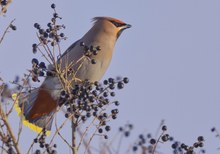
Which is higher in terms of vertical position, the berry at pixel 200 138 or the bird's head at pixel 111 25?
the bird's head at pixel 111 25

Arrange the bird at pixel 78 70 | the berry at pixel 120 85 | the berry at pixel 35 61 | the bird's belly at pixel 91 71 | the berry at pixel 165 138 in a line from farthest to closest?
the bird's belly at pixel 91 71
the bird at pixel 78 70
the berry at pixel 120 85
the berry at pixel 35 61
the berry at pixel 165 138

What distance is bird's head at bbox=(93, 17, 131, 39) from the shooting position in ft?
18.3

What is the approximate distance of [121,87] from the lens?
136 inches

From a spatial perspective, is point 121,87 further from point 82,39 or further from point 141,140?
point 82,39

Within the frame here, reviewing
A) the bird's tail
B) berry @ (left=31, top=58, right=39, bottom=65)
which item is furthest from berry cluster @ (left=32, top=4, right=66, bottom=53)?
the bird's tail

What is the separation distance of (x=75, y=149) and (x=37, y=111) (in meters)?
2.33

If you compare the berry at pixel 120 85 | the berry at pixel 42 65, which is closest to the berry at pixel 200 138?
the berry at pixel 120 85

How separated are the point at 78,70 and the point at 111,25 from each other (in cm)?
125

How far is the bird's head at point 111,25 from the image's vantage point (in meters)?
5.58

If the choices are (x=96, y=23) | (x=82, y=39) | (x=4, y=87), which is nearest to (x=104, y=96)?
(x=4, y=87)

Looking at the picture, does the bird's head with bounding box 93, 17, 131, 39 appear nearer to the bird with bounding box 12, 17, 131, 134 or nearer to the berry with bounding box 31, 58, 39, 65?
the bird with bounding box 12, 17, 131, 134

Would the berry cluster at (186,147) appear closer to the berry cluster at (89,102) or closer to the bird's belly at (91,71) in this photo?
the berry cluster at (89,102)

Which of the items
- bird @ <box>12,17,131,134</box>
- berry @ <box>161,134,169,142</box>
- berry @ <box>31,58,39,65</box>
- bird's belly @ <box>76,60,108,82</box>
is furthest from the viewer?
bird's belly @ <box>76,60,108,82</box>

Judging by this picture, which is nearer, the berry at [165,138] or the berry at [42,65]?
the berry at [165,138]
